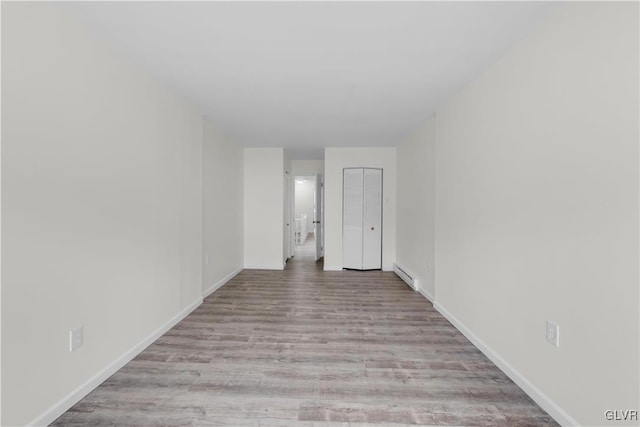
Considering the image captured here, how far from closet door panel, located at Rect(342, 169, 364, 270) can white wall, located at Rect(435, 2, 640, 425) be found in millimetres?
3050

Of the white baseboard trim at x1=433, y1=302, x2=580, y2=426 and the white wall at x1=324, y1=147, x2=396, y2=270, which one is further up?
the white wall at x1=324, y1=147, x2=396, y2=270

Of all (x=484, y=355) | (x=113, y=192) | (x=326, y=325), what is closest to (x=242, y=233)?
(x=326, y=325)

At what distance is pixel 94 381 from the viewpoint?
1895 mm

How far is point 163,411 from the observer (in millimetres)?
1708

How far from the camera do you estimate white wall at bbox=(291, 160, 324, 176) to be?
6873 millimetres

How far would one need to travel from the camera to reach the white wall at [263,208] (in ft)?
18.1

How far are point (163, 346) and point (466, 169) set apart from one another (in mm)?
3192

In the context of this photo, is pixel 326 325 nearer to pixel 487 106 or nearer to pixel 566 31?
pixel 487 106

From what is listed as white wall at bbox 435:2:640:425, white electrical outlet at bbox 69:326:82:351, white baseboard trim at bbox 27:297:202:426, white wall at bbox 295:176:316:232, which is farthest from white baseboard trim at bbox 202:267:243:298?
white wall at bbox 295:176:316:232

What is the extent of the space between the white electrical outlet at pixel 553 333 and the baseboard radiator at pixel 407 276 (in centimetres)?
250

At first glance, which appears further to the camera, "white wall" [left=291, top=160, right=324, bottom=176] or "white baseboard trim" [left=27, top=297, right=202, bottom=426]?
"white wall" [left=291, top=160, right=324, bottom=176]

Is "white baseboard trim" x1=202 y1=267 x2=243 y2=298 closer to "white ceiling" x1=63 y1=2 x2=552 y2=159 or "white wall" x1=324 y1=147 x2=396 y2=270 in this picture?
"white wall" x1=324 y1=147 x2=396 y2=270

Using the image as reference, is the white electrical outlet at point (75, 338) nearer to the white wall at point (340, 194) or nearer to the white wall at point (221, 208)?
the white wall at point (221, 208)

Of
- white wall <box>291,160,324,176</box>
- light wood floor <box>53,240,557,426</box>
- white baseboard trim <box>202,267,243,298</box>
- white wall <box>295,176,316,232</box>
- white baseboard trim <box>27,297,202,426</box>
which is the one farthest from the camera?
white wall <box>295,176,316,232</box>
